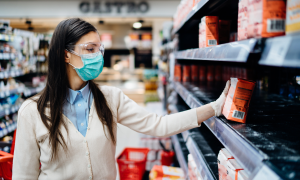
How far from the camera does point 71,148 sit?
1.33m

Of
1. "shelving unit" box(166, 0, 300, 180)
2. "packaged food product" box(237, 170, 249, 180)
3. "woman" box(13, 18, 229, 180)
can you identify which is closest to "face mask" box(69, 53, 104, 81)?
"woman" box(13, 18, 229, 180)

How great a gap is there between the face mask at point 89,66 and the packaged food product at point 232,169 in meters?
0.92

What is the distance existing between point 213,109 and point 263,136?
39 cm

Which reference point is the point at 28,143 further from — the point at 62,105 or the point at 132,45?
the point at 132,45

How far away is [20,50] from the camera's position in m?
4.47

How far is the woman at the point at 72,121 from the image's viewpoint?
1.30 metres

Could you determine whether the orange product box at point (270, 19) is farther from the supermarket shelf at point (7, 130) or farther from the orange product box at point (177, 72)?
the supermarket shelf at point (7, 130)

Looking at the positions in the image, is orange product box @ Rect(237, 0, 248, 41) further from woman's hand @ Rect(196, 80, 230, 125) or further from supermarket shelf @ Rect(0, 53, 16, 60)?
supermarket shelf @ Rect(0, 53, 16, 60)

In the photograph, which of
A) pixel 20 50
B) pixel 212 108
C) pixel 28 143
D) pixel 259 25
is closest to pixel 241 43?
pixel 259 25

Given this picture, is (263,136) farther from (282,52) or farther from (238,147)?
(282,52)

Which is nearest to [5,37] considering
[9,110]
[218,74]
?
[9,110]

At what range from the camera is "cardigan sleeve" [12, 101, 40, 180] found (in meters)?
1.28

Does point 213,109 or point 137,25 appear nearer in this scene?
point 213,109

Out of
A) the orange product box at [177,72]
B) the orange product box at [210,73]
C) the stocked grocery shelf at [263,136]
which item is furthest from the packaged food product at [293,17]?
the orange product box at [177,72]
